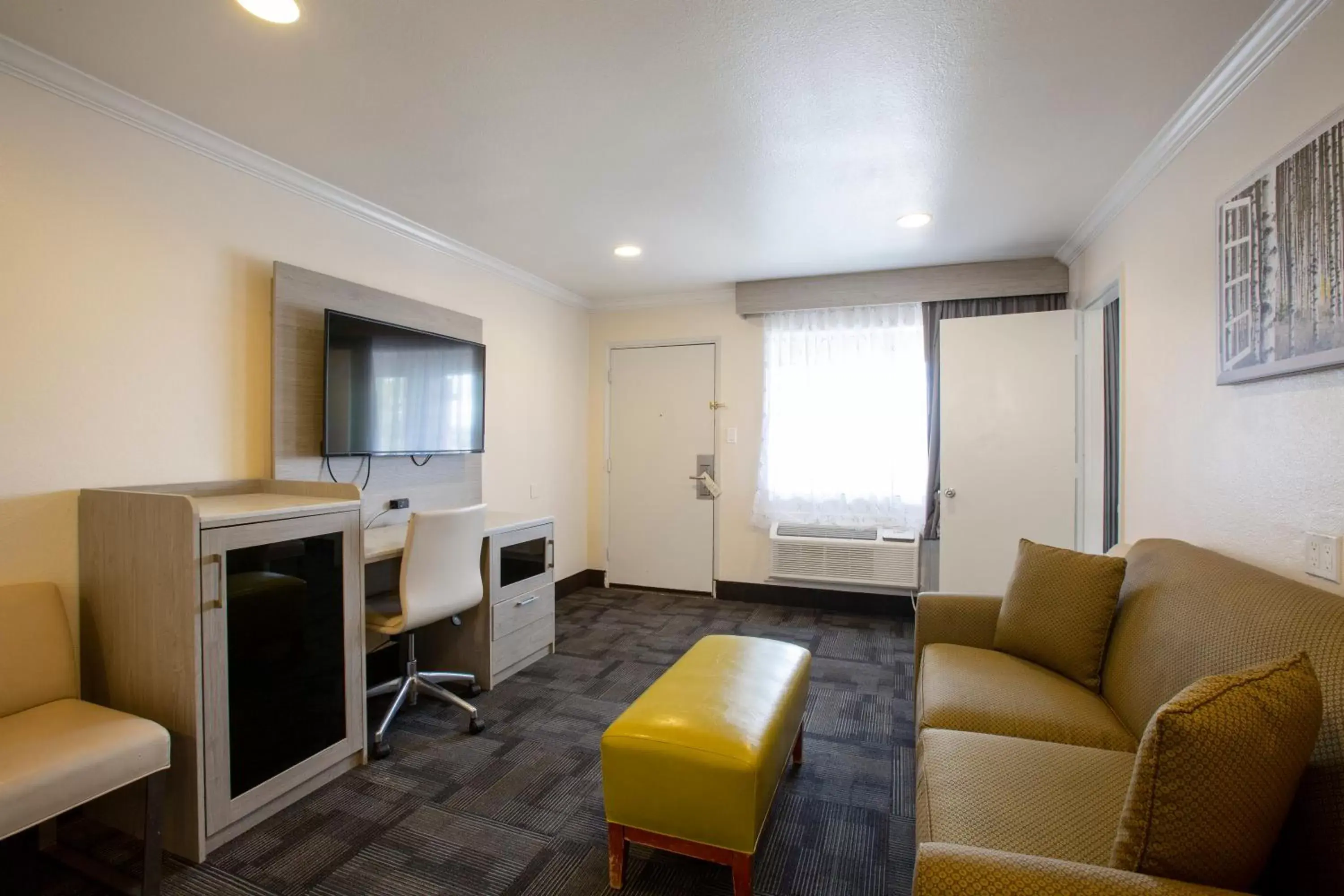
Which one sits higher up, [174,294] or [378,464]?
[174,294]

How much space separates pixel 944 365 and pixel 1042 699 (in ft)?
8.01

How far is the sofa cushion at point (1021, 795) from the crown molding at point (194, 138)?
3193 mm

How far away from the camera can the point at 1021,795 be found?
134cm

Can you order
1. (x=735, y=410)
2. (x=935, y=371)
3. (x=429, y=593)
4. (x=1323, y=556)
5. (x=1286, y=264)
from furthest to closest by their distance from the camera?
(x=735, y=410)
(x=935, y=371)
(x=429, y=593)
(x=1286, y=264)
(x=1323, y=556)

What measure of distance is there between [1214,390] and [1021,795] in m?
1.54

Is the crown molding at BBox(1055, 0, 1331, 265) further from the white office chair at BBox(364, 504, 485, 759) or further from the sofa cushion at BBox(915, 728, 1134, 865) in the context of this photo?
the white office chair at BBox(364, 504, 485, 759)

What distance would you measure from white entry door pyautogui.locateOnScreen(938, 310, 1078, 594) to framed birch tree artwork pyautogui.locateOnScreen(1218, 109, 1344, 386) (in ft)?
5.58

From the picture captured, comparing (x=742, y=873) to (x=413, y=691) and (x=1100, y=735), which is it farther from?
(x=413, y=691)

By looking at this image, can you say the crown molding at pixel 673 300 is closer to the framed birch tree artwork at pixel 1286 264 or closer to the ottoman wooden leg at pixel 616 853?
the framed birch tree artwork at pixel 1286 264

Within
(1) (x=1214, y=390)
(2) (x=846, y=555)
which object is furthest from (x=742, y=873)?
(2) (x=846, y=555)

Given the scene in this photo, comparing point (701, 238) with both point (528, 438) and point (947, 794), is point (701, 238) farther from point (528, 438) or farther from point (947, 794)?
point (947, 794)

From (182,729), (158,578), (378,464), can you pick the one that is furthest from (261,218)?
(182,729)

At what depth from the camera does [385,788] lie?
7.20ft

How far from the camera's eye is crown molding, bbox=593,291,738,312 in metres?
4.74
